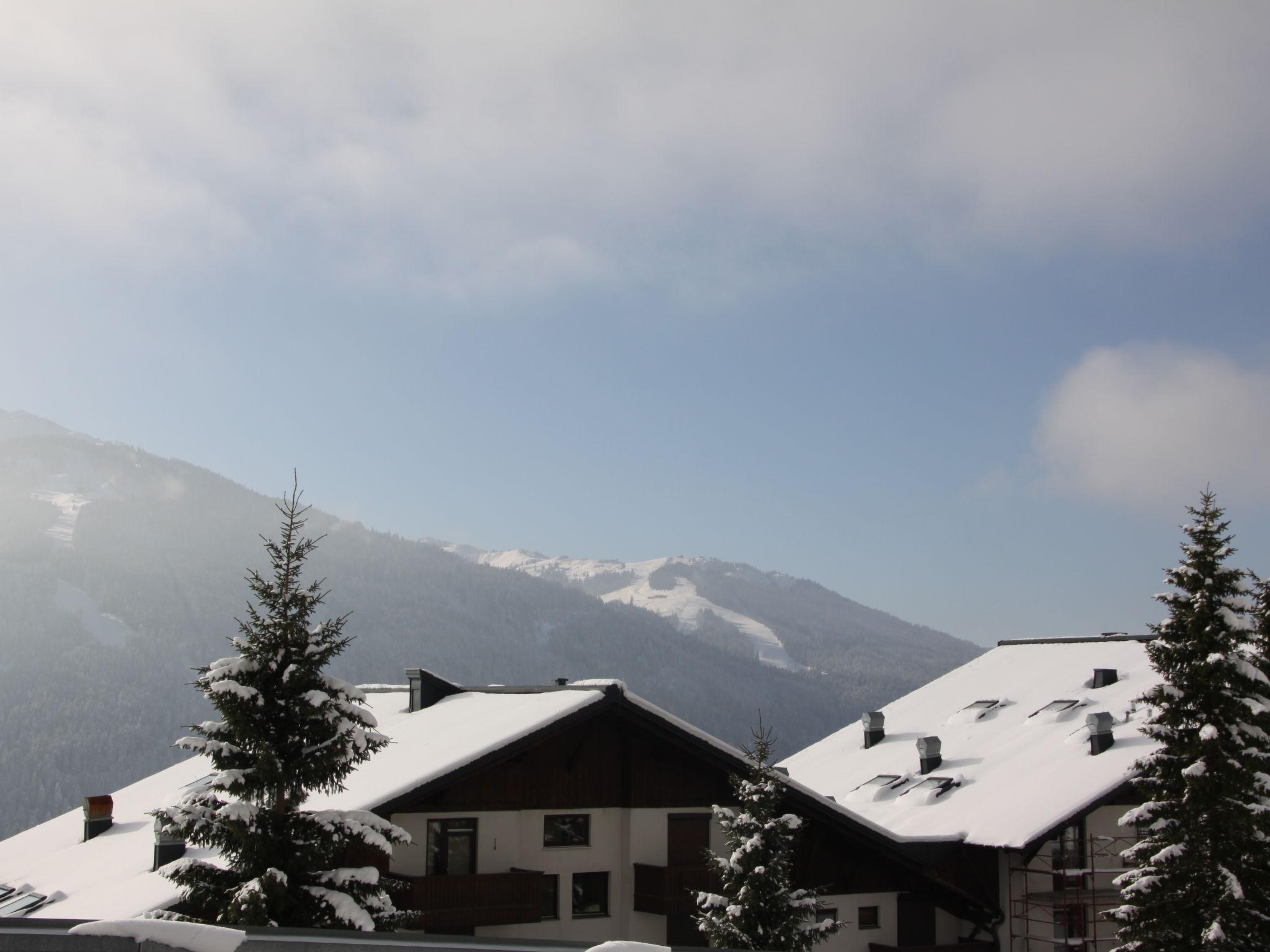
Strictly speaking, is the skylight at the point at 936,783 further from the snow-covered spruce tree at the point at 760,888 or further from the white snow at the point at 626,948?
the white snow at the point at 626,948

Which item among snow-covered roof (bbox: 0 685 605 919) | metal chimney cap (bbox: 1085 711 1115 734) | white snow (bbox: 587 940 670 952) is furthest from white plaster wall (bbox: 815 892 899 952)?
white snow (bbox: 587 940 670 952)

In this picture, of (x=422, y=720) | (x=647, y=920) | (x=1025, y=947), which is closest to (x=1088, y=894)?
(x=1025, y=947)

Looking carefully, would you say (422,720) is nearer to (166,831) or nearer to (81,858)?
(81,858)

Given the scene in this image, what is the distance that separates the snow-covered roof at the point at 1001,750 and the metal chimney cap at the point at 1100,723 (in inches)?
20.4

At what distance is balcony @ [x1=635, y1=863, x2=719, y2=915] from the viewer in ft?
87.6

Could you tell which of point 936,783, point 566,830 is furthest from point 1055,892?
point 566,830

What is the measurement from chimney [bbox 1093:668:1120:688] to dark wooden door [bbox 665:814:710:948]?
17.7 m

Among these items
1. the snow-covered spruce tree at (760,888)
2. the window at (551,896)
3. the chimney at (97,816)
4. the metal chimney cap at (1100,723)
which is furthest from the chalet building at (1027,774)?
the chimney at (97,816)

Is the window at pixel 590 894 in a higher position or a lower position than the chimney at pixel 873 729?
lower

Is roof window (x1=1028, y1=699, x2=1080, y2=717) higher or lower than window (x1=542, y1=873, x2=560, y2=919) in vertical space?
higher

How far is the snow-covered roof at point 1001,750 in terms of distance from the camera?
32.1 metres

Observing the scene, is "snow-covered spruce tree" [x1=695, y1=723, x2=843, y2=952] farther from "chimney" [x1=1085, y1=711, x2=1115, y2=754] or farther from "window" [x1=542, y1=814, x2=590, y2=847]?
"chimney" [x1=1085, y1=711, x2=1115, y2=754]

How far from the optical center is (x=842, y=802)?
128 ft

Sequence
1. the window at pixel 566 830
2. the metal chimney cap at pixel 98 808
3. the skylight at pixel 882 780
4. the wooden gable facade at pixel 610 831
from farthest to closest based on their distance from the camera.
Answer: the skylight at pixel 882 780 → the metal chimney cap at pixel 98 808 → the window at pixel 566 830 → the wooden gable facade at pixel 610 831
